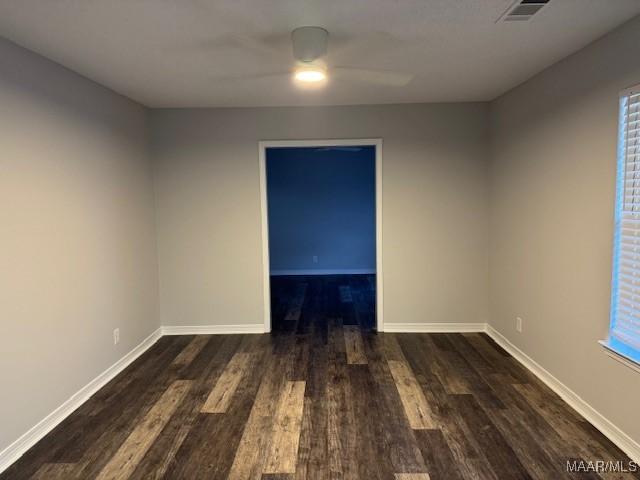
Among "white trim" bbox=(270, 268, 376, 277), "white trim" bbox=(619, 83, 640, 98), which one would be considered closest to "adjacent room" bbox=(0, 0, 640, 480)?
"white trim" bbox=(619, 83, 640, 98)

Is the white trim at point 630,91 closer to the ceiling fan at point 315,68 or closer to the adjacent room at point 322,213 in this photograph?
the ceiling fan at point 315,68

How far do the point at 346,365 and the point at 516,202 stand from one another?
6.61 feet

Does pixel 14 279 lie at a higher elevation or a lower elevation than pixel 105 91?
lower

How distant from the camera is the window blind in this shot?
2.14 m

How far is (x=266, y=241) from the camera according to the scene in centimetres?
424

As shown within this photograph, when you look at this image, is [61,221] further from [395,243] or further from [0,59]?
[395,243]

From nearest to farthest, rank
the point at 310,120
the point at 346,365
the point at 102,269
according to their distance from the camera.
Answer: the point at 102,269 < the point at 346,365 < the point at 310,120

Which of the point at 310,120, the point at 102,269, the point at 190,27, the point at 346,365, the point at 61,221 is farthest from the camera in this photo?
the point at 310,120

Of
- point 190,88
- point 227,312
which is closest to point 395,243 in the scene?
point 227,312

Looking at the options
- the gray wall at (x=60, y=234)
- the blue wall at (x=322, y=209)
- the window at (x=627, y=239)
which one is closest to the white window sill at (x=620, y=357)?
the window at (x=627, y=239)

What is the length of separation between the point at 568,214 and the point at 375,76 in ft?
5.51

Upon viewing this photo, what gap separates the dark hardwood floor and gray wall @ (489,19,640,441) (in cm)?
31

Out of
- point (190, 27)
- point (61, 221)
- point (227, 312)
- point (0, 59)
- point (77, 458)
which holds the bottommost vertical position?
point (77, 458)

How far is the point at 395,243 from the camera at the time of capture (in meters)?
4.20
